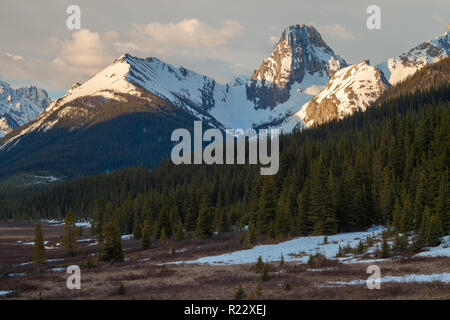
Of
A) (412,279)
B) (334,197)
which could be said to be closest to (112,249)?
(334,197)

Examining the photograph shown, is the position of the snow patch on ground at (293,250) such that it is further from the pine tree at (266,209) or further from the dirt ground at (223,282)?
the pine tree at (266,209)

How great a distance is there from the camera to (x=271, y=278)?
3006 cm

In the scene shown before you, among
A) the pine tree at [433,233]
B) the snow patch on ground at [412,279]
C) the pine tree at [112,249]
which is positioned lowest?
the pine tree at [112,249]

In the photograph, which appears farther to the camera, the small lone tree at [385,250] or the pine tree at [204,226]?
the pine tree at [204,226]

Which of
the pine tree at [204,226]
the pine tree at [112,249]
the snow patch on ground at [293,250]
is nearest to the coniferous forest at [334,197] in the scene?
the pine tree at [204,226]

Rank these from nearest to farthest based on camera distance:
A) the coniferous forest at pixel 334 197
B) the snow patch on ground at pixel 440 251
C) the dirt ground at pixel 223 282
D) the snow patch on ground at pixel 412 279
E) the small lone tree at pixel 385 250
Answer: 1. the dirt ground at pixel 223 282
2. the snow patch on ground at pixel 412 279
3. the snow patch on ground at pixel 440 251
4. the small lone tree at pixel 385 250
5. the coniferous forest at pixel 334 197

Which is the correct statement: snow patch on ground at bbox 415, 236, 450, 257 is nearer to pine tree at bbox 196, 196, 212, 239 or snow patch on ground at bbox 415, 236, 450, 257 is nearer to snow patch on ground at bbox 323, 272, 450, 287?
snow patch on ground at bbox 323, 272, 450, 287

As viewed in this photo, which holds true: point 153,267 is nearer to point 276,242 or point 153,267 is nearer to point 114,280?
point 114,280

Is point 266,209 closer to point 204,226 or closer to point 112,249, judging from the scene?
point 204,226

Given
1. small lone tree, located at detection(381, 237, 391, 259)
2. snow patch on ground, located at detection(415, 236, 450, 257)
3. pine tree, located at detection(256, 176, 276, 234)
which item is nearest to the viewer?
snow patch on ground, located at detection(415, 236, 450, 257)

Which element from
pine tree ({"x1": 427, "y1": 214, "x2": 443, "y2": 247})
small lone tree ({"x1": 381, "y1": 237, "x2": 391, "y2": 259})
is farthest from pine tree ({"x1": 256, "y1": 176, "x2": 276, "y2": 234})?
pine tree ({"x1": 427, "y1": 214, "x2": 443, "y2": 247})
